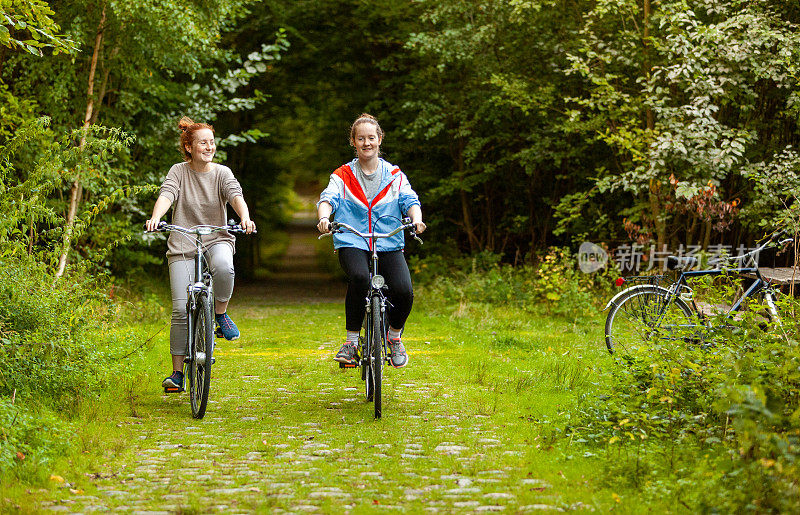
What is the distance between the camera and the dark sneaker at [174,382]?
6.64 metres

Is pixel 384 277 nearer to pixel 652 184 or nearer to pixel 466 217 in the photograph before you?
pixel 652 184

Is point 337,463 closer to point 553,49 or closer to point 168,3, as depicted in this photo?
point 168,3

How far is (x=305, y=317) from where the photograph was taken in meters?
14.4

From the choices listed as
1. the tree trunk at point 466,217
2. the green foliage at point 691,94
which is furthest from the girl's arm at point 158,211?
the tree trunk at point 466,217

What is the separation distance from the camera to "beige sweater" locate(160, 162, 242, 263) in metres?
6.72

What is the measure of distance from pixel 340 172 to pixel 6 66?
7.39 m

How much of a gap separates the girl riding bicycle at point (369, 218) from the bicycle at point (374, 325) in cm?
10

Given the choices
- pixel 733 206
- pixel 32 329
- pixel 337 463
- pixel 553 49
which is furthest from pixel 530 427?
pixel 553 49

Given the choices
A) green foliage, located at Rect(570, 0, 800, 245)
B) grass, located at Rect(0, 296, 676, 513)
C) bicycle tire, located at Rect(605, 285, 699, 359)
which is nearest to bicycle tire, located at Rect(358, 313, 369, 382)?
grass, located at Rect(0, 296, 676, 513)

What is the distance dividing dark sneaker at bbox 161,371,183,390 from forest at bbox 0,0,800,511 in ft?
1.51

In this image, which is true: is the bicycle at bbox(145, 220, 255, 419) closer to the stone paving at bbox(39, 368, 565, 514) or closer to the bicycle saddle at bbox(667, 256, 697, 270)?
the stone paving at bbox(39, 368, 565, 514)

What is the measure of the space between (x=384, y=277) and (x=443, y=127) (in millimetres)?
11336

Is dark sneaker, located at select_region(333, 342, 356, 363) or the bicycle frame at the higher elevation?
the bicycle frame

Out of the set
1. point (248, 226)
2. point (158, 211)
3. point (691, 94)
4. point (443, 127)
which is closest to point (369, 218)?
point (248, 226)
